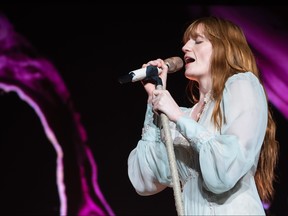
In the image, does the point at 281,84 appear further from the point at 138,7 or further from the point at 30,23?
the point at 30,23

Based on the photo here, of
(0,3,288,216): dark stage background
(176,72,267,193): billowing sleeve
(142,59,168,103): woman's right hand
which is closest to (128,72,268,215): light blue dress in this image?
(176,72,267,193): billowing sleeve

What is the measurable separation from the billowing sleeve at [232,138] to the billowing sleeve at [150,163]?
231 millimetres

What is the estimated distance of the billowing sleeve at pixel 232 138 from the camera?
1390 millimetres

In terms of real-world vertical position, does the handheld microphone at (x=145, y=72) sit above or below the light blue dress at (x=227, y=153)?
above

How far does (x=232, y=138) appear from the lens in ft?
4.61

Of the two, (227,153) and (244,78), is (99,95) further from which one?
(227,153)

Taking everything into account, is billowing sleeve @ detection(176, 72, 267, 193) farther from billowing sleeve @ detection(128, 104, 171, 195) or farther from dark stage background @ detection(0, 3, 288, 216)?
dark stage background @ detection(0, 3, 288, 216)

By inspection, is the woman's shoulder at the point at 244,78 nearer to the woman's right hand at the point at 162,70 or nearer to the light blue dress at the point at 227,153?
the light blue dress at the point at 227,153

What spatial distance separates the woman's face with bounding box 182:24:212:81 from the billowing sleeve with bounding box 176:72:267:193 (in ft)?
0.46

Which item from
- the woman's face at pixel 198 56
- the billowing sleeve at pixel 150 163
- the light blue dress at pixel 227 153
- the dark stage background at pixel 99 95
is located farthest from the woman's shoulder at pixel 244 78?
the dark stage background at pixel 99 95

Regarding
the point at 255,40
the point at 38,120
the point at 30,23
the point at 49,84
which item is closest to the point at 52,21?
the point at 30,23

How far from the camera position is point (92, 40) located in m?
3.10

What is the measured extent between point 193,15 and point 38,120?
1.00 metres

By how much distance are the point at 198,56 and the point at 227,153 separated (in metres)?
0.36
